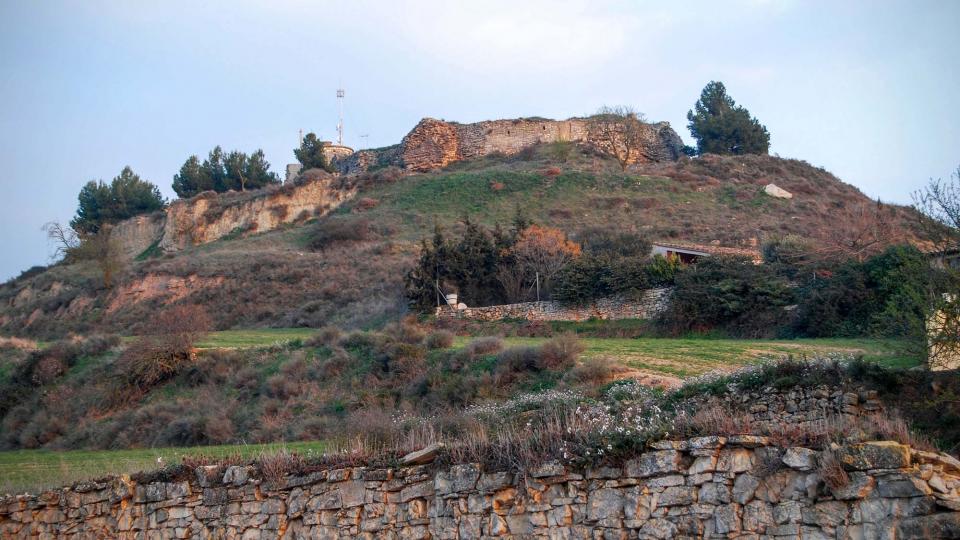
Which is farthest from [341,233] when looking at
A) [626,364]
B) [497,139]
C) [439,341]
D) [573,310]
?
[626,364]

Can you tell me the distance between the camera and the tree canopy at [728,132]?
2731 inches

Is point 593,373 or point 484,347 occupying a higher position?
point 484,347

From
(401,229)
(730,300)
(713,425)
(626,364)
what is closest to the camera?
(713,425)

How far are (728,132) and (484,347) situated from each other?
170 feet

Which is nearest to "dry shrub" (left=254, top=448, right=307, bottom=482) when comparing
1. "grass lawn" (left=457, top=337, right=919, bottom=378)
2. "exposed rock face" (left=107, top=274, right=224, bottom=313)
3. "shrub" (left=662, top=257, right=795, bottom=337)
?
"grass lawn" (left=457, top=337, right=919, bottom=378)

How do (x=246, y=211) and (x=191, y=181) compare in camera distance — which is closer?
(x=246, y=211)

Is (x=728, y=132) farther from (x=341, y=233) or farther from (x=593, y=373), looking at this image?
(x=593, y=373)

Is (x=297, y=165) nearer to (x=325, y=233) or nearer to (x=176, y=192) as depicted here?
(x=176, y=192)

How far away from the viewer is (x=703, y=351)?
21.0m

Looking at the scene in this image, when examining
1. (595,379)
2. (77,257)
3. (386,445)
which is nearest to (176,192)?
(77,257)

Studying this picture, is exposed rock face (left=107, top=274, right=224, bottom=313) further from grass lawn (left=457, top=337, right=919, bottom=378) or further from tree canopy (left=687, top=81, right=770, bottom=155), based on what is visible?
tree canopy (left=687, top=81, right=770, bottom=155)

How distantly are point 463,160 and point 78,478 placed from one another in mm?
59633

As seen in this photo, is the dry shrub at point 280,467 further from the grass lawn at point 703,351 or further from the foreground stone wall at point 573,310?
the foreground stone wall at point 573,310

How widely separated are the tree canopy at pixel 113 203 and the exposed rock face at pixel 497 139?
16.4 metres
